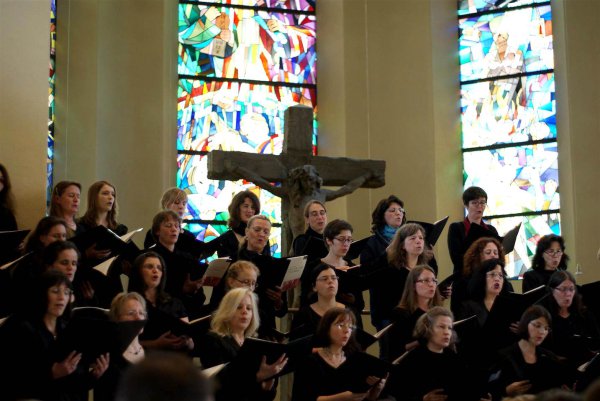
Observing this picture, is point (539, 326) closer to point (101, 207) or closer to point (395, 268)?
point (395, 268)

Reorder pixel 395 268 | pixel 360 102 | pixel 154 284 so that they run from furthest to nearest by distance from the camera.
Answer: pixel 360 102, pixel 395 268, pixel 154 284

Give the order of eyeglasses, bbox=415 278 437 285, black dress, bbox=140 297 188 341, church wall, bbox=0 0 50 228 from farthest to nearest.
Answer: church wall, bbox=0 0 50 228 → eyeglasses, bbox=415 278 437 285 → black dress, bbox=140 297 188 341

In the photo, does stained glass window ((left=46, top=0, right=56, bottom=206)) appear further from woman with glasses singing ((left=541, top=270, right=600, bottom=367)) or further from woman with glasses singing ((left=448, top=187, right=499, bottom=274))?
Answer: woman with glasses singing ((left=541, top=270, right=600, bottom=367))

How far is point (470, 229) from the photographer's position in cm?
760

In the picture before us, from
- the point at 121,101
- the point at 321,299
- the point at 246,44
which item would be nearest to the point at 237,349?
the point at 321,299

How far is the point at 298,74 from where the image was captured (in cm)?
1165

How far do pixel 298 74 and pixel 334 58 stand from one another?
18.0 inches

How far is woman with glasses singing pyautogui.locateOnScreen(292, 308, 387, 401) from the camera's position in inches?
205

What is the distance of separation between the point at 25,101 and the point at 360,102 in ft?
13.5

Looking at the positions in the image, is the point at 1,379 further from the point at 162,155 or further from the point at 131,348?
the point at 162,155

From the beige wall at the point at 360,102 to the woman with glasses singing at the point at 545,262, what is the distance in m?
2.78

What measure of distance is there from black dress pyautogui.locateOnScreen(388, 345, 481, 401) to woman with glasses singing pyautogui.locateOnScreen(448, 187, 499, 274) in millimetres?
1906

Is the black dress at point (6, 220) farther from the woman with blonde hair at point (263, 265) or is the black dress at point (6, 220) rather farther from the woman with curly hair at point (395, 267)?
the woman with curly hair at point (395, 267)

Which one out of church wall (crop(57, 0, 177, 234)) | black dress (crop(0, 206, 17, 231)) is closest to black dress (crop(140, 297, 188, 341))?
black dress (crop(0, 206, 17, 231))
